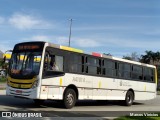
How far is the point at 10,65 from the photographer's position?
17.2 m

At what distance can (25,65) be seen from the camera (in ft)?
54.1

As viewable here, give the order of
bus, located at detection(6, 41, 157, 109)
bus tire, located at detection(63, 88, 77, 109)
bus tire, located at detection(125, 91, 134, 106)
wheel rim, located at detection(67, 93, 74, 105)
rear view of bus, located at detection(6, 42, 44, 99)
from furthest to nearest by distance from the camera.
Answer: bus tire, located at detection(125, 91, 134, 106), wheel rim, located at detection(67, 93, 74, 105), bus tire, located at detection(63, 88, 77, 109), bus, located at detection(6, 41, 157, 109), rear view of bus, located at detection(6, 42, 44, 99)

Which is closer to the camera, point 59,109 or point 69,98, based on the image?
point 59,109

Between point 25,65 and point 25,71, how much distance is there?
1.03 ft

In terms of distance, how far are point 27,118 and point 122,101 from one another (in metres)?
11.7

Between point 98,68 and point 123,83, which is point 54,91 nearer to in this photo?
point 98,68

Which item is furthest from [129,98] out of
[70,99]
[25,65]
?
[25,65]

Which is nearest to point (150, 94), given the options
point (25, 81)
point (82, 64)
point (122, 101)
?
point (122, 101)

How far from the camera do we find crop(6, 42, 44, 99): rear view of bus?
1595 cm

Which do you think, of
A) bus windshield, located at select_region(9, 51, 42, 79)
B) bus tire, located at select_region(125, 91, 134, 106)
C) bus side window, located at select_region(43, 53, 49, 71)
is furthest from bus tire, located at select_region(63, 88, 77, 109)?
bus tire, located at select_region(125, 91, 134, 106)

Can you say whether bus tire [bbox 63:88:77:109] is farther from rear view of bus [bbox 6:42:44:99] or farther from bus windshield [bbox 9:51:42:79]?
bus windshield [bbox 9:51:42:79]

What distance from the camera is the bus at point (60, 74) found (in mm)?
16094

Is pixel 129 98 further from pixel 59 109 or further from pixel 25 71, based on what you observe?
pixel 25 71

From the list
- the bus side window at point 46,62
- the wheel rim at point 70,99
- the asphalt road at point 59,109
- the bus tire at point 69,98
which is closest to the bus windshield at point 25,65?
the bus side window at point 46,62
